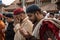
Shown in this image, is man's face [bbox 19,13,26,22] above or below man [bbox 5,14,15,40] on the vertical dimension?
above

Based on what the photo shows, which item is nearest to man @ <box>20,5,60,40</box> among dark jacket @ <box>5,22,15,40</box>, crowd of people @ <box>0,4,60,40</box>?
crowd of people @ <box>0,4,60,40</box>

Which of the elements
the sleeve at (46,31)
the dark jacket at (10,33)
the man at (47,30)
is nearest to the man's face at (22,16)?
the man at (47,30)

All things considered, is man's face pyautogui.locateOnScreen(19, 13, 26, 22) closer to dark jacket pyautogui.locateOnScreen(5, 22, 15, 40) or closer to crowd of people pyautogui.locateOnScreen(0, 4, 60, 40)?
crowd of people pyautogui.locateOnScreen(0, 4, 60, 40)

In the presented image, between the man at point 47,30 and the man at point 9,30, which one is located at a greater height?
the man at point 47,30

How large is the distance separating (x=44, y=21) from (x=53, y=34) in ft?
0.68

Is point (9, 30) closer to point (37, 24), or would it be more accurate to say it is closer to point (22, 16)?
point (22, 16)

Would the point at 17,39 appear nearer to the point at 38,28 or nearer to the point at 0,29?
the point at 38,28

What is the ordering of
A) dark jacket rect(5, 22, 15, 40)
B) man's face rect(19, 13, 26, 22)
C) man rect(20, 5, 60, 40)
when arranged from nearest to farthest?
man rect(20, 5, 60, 40)
man's face rect(19, 13, 26, 22)
dark jacket rect(5, 22, 15, 40)

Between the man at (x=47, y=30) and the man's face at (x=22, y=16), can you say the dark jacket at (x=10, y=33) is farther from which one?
the man at (x=47, y=30)

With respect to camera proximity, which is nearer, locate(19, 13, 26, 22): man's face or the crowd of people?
the crowd of people

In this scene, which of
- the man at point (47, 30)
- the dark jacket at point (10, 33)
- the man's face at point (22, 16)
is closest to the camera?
the man at point (47, 30)

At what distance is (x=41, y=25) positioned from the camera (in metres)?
2.83

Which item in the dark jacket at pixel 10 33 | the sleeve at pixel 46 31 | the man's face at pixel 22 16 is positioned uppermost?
the sleeve at pixel 46 31

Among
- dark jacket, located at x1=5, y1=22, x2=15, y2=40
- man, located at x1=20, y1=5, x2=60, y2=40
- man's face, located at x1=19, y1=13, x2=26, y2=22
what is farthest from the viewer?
dark jacket, located at x1=5, y1=22, x2=15, y2=40
